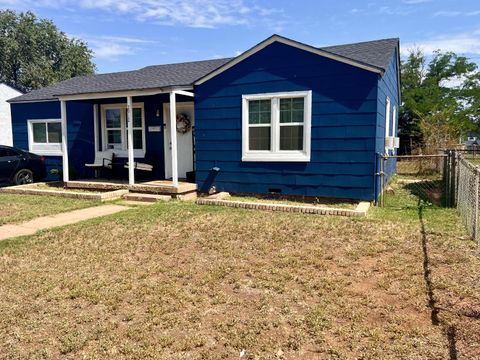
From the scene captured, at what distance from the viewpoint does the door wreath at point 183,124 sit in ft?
36.1

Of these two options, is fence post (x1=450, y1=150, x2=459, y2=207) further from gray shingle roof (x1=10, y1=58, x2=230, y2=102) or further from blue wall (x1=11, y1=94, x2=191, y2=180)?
blue wall (x1=11, y1=94, x2=191, y2=180)

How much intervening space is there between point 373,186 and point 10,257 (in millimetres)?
6499

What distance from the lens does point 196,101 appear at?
30.8 ft

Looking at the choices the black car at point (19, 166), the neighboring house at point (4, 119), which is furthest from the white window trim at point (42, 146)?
the neighboring house at point (4, 119)

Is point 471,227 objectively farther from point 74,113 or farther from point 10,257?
point 74,113

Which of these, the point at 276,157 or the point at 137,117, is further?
the point at 137,117

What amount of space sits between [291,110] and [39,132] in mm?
9677

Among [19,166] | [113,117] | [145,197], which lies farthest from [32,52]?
[145,197]

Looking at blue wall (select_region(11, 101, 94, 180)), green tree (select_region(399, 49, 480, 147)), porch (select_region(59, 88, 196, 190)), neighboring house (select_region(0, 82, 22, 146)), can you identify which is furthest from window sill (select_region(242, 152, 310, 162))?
green tree (select_region(399, 49, 480, 147))

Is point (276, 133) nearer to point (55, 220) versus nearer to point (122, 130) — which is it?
point (55, 220)

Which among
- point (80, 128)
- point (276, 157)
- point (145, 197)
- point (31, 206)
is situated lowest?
point (31, 206)

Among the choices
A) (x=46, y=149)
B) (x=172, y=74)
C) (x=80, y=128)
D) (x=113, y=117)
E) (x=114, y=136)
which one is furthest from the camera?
(x=46, y=149)

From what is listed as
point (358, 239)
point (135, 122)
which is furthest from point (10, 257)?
point (135, 122)

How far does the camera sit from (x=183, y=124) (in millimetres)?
11039
